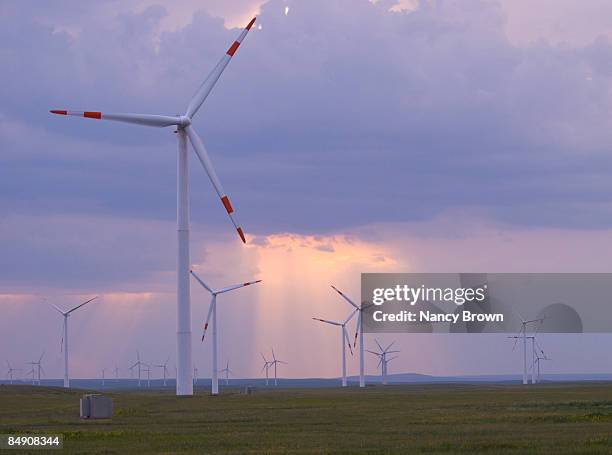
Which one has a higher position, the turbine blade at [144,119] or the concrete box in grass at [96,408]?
the turbine blade at [144,119]

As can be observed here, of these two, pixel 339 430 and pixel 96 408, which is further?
pixel 96 408

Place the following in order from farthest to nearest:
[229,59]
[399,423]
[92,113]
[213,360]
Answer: [213,360], [229,59], [92,113], [399,423]

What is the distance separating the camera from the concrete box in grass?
68988mm

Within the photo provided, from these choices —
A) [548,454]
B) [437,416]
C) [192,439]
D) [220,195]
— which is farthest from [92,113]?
[548,454]

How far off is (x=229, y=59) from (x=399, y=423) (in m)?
58.1

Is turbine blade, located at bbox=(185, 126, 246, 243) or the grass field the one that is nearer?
the grass field

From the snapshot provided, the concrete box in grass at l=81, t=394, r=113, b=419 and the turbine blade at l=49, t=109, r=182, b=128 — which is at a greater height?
the turbine blade at l=49, t=109, r=182, b=128

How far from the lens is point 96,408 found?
69438 mm

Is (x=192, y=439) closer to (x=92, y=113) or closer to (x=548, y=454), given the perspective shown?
(x=548, y=454)

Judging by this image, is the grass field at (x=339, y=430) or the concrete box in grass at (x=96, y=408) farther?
the concrete box in grass at (x=96, y=408)

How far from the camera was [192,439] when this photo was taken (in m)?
51.4

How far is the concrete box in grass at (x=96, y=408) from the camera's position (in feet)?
226

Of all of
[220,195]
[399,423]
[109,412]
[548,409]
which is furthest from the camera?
[220,195]

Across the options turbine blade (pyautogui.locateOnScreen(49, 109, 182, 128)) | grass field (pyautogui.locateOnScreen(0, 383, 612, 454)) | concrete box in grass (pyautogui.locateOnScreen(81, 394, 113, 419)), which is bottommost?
grass field (pyautogui.locateOnScreen(0, 383, 612, 454))
